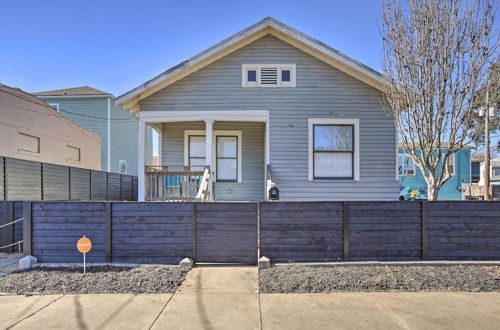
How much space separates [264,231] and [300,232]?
0.63 m

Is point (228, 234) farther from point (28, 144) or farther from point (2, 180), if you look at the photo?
point (28, 144)

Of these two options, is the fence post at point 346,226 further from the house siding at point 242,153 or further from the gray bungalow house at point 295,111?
the house siding at point 242,153

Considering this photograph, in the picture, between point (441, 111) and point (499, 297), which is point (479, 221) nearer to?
point (499, 297)

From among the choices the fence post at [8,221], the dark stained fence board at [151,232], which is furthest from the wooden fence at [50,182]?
the dark stained fence board at [151,232]

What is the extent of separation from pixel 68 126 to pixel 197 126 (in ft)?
29.5

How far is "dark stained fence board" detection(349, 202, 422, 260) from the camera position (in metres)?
4.94

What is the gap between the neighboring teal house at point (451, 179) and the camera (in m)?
18.1

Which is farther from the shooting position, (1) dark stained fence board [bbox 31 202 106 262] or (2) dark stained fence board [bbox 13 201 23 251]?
(2) dark stained fence board [bbox 13 201 23 251]

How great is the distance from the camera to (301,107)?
315 inches

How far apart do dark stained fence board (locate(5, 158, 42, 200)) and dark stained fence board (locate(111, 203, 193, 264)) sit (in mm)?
5228


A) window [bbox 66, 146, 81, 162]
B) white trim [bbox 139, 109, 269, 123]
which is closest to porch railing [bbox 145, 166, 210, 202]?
white trim [bbox 139, 109, 269, 123]

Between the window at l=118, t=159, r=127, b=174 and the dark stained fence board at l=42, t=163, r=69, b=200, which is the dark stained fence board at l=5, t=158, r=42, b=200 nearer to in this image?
the dark stained fence board at l=42, t=163, r=69, b=200

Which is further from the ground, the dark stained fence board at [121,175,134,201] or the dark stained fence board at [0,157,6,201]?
the dark stained fence board at [0,157,6,201]

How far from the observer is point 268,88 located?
8023 millimetres
